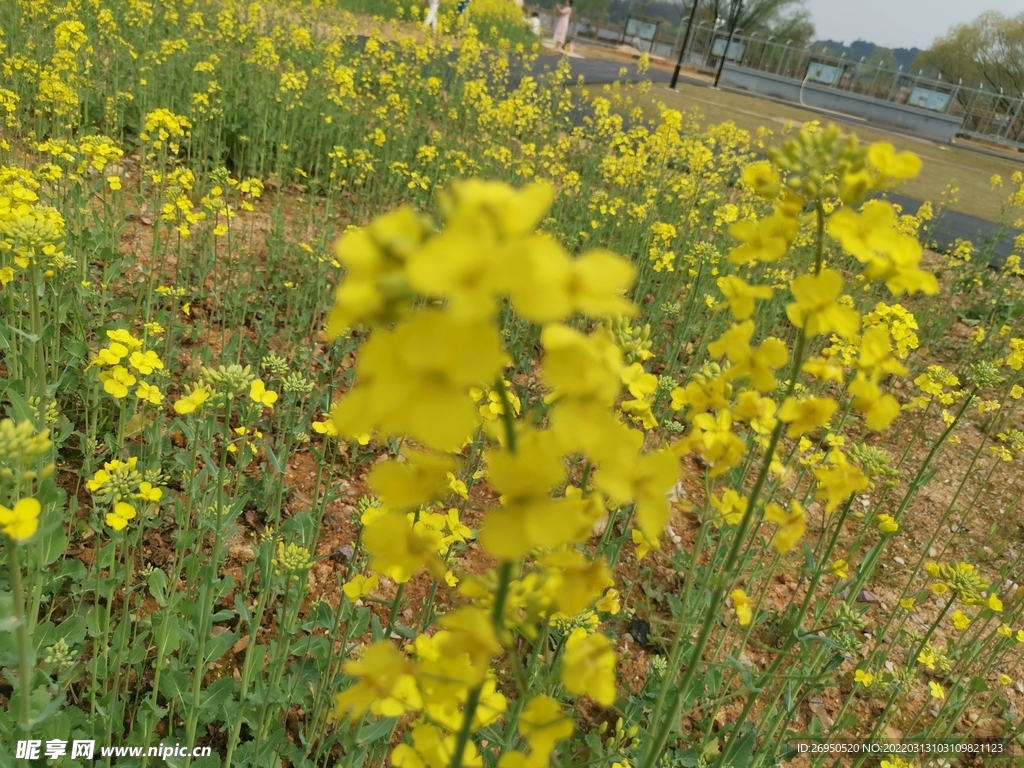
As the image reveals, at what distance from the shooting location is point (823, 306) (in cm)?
126

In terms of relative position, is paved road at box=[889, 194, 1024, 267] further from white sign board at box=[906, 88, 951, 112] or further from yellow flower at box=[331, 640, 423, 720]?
white sign board at box=[906, 88, 951, 112]

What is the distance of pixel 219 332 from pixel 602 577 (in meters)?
4.72

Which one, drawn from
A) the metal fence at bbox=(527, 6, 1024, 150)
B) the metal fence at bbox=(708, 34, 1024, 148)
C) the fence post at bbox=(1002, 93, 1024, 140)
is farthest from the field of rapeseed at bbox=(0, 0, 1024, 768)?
the fence post at bbox=(1002, 93, 1024, 140)

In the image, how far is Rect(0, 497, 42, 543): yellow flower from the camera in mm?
1374

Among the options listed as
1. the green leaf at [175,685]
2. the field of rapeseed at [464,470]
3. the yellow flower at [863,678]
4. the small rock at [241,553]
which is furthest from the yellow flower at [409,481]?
the yellow flower at [863,678]

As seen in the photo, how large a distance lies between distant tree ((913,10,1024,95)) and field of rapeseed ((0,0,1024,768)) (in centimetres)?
6811

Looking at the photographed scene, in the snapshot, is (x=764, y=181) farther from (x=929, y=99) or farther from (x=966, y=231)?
(x=929, y=99)

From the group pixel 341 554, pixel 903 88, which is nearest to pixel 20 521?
pixel 341 554

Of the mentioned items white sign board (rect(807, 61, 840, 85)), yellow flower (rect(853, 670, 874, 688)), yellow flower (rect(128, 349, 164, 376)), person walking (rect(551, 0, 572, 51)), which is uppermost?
white sign board (rect(807, 61, 840, 85))

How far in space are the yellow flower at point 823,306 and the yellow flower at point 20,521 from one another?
5.43ft

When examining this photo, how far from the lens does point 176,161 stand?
282 inches

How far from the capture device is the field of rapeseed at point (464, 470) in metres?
0.84

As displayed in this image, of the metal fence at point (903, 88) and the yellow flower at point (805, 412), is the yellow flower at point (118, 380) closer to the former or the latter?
the yellow flower at point (805, 412)

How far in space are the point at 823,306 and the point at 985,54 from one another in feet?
269
